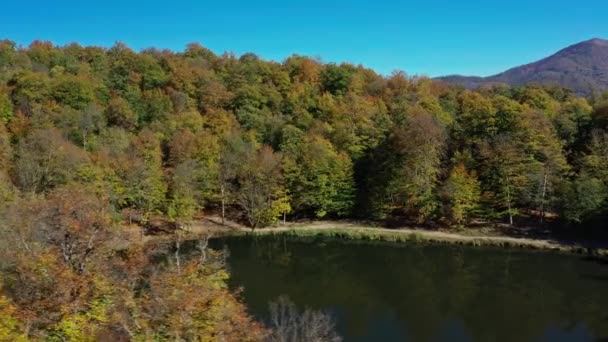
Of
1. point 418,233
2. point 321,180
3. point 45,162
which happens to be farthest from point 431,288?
point 45,162

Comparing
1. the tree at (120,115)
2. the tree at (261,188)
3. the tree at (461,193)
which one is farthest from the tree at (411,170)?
the tree at (120,115)

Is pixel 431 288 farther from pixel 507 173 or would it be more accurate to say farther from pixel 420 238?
pixel 507 173

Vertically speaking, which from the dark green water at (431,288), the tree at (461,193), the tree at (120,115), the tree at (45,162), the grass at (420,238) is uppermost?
the tree at (120,115)

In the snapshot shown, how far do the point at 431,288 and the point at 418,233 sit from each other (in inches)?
510

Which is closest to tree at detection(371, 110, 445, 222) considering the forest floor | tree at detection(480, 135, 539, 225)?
the forest floor

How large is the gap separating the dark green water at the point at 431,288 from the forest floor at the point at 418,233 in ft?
5.52

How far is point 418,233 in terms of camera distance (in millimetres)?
42906

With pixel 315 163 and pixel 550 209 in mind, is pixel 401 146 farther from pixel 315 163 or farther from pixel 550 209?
pixel 550 209

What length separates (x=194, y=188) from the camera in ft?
154

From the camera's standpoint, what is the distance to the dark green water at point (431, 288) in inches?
945

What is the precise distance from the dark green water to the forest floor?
1.68 m

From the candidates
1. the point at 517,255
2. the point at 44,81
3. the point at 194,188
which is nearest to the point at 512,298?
the point at 517,255

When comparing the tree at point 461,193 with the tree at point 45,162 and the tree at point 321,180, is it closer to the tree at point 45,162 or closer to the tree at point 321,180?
the tree at point 321,180

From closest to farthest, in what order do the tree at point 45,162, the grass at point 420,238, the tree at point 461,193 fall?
the grass at point 420,238 → the tree at point 45,162 → the tree at point 461,193
